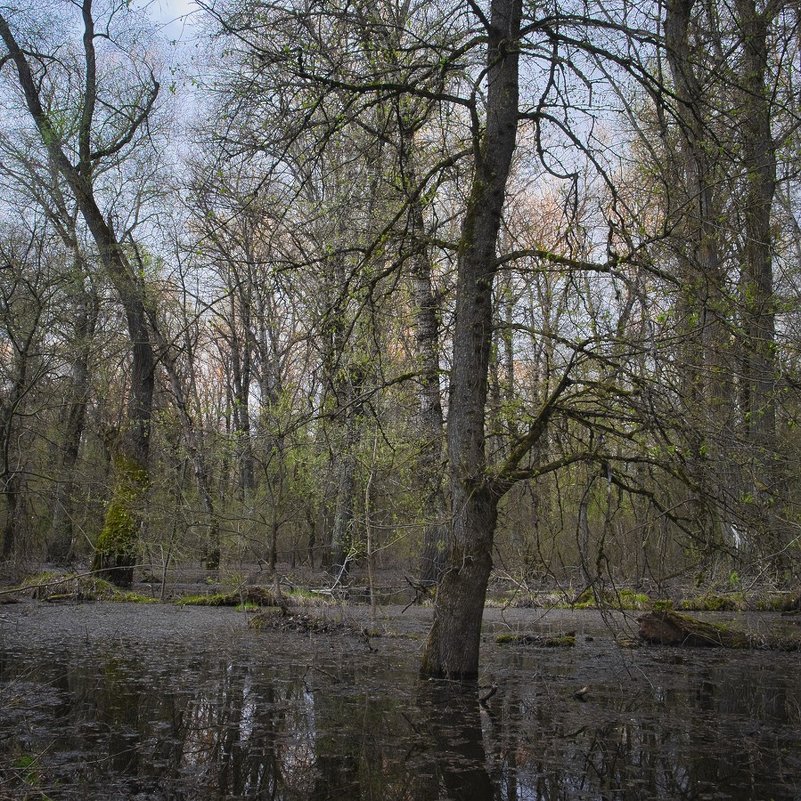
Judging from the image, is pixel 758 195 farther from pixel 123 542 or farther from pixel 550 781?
pixel 123 542

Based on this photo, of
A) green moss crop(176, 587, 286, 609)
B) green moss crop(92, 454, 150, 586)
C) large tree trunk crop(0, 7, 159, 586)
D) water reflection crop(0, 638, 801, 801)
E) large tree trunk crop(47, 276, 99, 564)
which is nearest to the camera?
water reflection crop(0, 638, 801, 801)

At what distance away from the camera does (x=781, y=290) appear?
13.2 metres

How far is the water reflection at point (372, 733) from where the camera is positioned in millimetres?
4363

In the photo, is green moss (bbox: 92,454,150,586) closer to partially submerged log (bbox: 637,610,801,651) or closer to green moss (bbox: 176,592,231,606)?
green moss (bbox: 176,592,231,606)

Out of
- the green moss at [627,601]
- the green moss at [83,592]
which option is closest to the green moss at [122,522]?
the green moss at [83,592]

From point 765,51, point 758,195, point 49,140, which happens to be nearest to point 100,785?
point 765,51

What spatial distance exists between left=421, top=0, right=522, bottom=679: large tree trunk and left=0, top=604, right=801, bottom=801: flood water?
49cm

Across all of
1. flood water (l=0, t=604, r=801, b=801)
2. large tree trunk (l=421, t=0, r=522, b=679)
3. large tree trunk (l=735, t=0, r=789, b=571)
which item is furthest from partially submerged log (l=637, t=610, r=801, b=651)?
large tree trunk (l=421, t=0, r=522, b=679)

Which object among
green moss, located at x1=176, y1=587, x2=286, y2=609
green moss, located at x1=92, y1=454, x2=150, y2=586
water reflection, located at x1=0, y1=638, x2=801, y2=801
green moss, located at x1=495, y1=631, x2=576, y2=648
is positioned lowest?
water reflection, located at x1=0, y1=638, x2=801, y2=801

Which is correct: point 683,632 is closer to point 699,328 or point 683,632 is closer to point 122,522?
point 699,328

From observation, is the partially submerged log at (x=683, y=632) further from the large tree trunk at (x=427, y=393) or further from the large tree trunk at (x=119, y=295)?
the large tree trunk at (x=119, y=295)

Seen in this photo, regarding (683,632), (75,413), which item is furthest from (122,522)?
(683,632)

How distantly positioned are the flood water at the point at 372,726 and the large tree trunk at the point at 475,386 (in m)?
0.49

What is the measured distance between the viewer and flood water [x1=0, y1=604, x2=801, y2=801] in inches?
173
